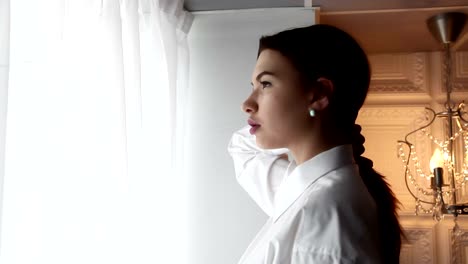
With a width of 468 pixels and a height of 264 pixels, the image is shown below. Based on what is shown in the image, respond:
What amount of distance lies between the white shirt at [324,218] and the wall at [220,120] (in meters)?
0.55

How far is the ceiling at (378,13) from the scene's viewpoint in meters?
1.49

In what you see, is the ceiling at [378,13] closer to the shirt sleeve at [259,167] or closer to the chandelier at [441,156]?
the chandelier at [441,156]

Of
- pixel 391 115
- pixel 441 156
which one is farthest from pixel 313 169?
pixel 391 115

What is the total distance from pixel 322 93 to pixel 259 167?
0.35 meters

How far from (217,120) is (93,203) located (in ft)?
2.16

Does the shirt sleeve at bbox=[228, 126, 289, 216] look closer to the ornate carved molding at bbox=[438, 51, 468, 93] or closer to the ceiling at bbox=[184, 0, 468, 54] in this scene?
the ceiling at bbox=[184, 0, 468, 54]

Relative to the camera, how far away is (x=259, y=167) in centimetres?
117

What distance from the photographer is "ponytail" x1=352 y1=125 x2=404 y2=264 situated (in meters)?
0.85

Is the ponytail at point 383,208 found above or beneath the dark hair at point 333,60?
beneath

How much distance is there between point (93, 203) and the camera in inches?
36.6

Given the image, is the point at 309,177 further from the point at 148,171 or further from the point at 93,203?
the point at 148,171

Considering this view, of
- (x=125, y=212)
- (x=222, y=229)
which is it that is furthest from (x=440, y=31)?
(x=125, y=212)

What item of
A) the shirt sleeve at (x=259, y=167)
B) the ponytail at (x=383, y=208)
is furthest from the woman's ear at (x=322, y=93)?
the shirt sleeve at (x=259, y=167)

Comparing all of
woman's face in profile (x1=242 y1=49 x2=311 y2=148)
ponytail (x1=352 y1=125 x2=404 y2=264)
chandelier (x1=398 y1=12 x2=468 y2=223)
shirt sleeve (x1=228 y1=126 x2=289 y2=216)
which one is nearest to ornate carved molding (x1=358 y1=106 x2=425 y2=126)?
chandelier (x1=398 y1=12 x2=468 y2=223)
